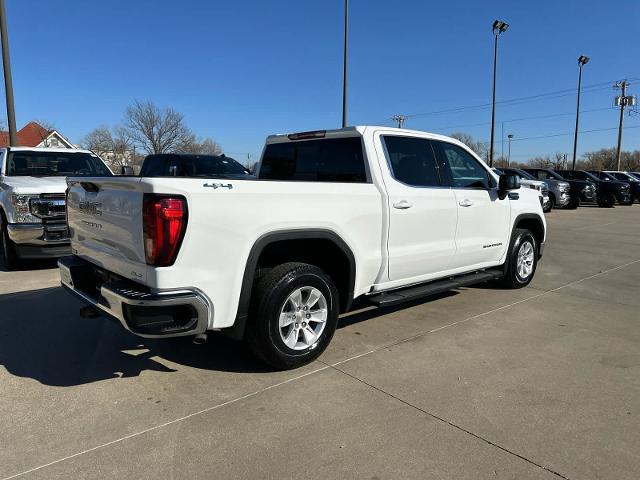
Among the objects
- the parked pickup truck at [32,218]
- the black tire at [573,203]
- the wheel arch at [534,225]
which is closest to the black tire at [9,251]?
the parked pickup truck at [32,218]

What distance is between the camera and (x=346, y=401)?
3332 millimetres

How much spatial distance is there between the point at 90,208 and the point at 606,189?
2593cm

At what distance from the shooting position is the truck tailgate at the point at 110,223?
10.3ft

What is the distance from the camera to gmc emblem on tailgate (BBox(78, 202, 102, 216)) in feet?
11.9

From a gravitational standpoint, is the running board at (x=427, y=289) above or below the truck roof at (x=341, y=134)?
below

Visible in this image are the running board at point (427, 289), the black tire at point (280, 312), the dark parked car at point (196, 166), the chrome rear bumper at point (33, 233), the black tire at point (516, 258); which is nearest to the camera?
the black tire at point (280, 312)

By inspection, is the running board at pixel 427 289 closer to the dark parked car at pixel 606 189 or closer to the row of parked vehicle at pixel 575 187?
the row of parked vehicle at pixel 575 187

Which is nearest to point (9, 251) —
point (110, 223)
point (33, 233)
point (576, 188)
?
point (33, 233)

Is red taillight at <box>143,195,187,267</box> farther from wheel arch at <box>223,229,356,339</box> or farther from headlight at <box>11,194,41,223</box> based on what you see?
headlight at <box>11,194,41,223</box>

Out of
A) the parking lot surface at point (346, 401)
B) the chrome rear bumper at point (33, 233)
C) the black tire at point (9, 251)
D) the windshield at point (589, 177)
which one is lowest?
the parking lot surface at point (346, 401)

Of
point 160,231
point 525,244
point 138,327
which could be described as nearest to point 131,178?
point 160,231

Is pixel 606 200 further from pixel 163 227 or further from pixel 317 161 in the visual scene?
pixel 163 227

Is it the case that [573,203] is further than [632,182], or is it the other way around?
[632,182]

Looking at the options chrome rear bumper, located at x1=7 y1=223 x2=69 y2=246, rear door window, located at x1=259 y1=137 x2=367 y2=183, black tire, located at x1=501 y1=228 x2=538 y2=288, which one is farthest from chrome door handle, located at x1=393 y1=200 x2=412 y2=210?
chrome rear bumper, located at x1=7 y1=223 x2=69 y2=246
